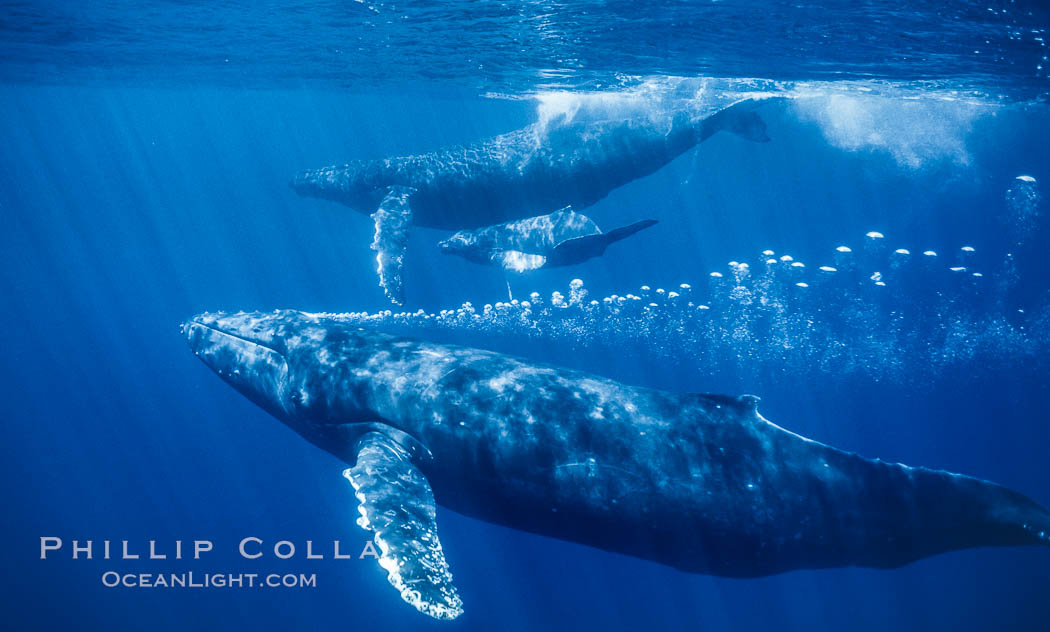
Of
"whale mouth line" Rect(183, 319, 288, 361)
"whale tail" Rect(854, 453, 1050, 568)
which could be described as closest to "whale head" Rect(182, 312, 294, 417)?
"whale mouth line" Rect(183, 319, 288, 361)

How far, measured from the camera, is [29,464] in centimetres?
2888

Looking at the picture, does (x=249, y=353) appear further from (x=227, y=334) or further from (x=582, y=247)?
(x=582, y=247)

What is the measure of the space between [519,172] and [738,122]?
7.66m

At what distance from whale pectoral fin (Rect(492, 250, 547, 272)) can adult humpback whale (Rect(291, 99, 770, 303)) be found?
73.6 inches

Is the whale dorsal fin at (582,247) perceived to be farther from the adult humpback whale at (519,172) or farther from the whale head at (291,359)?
the whale head at (291,359)

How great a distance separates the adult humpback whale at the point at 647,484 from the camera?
659 centimetres

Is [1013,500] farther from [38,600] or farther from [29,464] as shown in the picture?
[29,464]

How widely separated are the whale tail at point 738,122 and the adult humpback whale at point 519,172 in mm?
77

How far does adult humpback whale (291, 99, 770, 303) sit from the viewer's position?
1620 centimetres

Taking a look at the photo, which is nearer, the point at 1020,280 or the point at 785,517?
the point at 785,517

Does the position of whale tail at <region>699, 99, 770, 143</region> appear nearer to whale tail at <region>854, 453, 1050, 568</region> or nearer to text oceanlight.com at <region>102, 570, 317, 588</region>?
whale tail at <region>854, 453, 1050, 568</region>

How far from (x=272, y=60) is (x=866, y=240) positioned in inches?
1677

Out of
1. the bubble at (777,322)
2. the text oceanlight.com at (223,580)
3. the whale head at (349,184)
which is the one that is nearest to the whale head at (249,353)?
the whale head at (349,184)

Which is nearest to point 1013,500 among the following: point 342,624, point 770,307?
point 342,624
